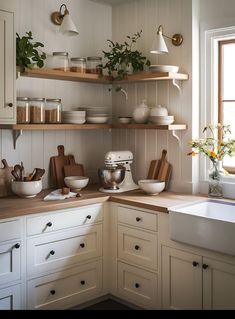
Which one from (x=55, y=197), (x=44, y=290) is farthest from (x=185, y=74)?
(x=44, y=290)

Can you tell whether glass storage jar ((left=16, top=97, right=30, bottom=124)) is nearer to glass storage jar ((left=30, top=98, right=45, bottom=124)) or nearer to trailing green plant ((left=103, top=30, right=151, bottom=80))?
glass storage jar ((left=30, top=98, right=45, bottom=124))

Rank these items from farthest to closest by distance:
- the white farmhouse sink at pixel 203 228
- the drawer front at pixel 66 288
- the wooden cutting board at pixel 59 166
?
the wooden cutting board at pixel 59 166, the drawer front at pixel 66 288, the white farmhouse sink at pixel 203 228

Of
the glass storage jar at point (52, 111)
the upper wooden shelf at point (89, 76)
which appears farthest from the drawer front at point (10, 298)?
the upper wooden shelf at point (89, 76)

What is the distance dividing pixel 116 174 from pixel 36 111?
2.53 feet

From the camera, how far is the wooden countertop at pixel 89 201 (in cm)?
257

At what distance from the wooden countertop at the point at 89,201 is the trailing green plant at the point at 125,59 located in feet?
3.18

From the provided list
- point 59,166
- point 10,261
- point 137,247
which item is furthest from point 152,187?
point 10,261

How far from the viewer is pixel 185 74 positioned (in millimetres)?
3166

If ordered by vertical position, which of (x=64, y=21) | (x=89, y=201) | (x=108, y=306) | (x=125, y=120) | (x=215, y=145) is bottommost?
(x=108, y=306)

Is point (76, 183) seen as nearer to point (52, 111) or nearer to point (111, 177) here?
point (111, 177)

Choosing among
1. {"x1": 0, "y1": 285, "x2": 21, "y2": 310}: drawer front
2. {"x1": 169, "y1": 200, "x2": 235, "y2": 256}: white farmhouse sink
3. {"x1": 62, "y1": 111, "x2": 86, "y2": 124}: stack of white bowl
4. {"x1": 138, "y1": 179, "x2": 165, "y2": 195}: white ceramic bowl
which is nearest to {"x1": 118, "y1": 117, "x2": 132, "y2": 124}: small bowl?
{"x1": 62, "y1": 111, "x2": 86, "y2": 124}: stack of white bowl

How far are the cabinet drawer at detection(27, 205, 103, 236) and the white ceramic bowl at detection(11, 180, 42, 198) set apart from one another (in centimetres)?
30

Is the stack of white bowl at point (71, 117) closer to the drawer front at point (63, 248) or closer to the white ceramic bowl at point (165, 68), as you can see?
the white ceramic bowl at point (165, 68)

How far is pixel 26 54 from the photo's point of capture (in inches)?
113
